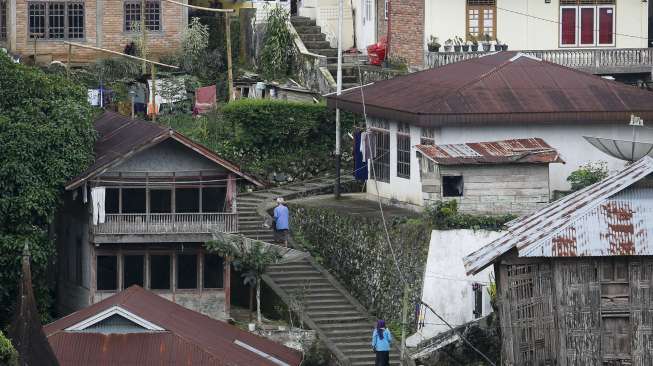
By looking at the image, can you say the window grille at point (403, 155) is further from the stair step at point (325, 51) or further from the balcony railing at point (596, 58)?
the stair step at point (325, 51)

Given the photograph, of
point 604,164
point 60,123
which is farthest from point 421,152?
point 60,123

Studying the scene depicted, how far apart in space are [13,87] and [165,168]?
4129 mm

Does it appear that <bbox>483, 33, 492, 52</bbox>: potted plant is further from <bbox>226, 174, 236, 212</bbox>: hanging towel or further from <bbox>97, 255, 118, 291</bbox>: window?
<bbox>97, 255, 118, 291</bbox>: window

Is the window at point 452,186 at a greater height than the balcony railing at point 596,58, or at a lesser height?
lesser

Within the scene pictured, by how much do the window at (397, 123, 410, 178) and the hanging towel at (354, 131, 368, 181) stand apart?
2293mm

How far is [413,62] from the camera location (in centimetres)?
6456

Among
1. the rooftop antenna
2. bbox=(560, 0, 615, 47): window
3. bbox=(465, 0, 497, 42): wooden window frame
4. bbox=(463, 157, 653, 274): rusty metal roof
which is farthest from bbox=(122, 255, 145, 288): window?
bbox=(560, 0, 615, 47): window

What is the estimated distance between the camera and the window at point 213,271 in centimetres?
5409

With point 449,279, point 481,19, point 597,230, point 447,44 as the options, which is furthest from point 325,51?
point 597,230

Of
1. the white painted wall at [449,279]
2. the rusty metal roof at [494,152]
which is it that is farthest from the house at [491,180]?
the white painted wall at [449,279]

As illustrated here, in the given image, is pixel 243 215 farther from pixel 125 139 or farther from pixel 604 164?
pixel 604 164

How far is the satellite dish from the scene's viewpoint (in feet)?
173

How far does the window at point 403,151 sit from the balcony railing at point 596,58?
505 centimetres

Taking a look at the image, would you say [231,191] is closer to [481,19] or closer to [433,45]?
[433,45]
